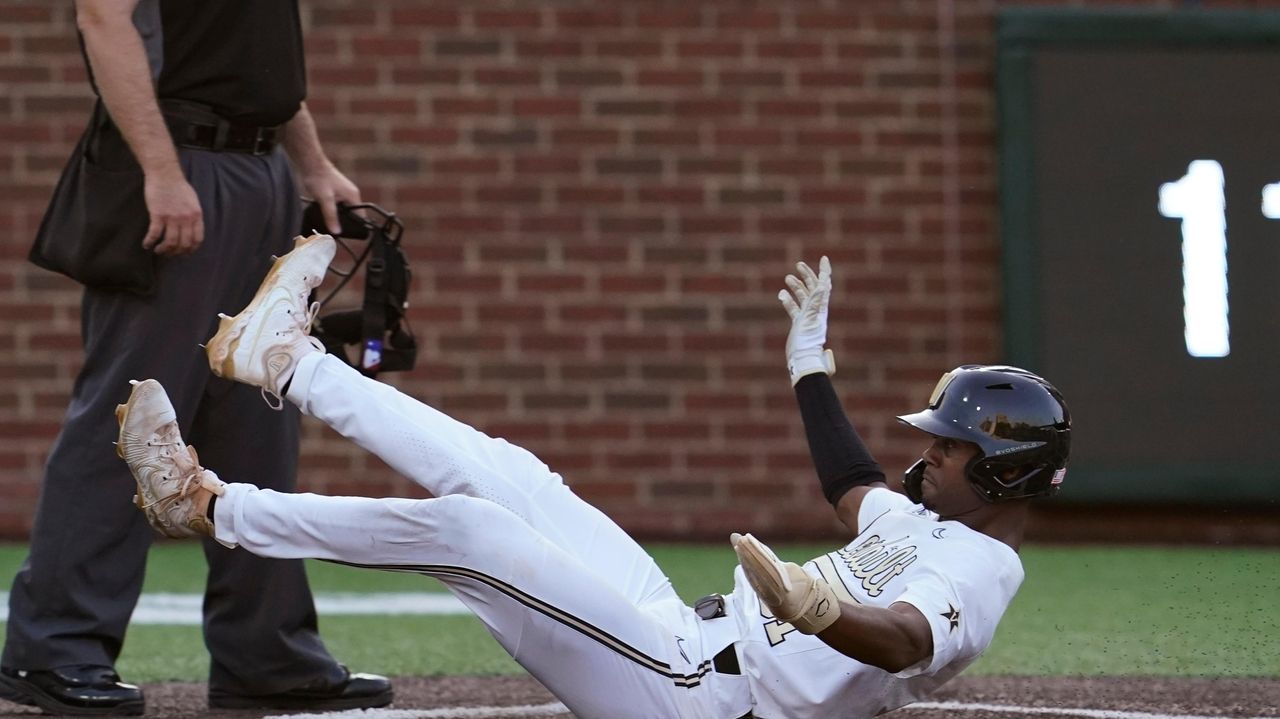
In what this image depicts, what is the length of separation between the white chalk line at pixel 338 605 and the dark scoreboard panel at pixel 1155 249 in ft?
9.15

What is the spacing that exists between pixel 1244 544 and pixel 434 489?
5.28 meters

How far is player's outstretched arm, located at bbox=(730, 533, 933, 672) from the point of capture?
9.61 feet

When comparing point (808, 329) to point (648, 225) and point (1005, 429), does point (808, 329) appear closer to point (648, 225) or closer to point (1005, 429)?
point (1005, 429)

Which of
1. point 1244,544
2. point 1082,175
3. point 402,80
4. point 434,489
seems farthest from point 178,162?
point 1244,544

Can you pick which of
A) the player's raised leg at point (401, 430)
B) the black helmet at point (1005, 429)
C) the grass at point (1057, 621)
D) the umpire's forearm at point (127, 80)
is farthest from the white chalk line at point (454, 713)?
the umpire's forearm at point (127, 80)

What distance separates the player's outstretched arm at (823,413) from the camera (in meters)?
3.94

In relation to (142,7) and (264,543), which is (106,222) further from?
(264,543)

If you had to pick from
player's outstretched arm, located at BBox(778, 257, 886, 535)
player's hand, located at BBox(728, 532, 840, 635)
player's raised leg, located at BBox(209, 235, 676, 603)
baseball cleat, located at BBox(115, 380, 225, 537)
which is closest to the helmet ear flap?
player's outstretched arm, located at BBox(778, 257, 886, 535)

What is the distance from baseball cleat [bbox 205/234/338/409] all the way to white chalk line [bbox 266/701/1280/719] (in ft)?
2.81

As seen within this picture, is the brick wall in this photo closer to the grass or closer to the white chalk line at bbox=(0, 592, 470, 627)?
the grass

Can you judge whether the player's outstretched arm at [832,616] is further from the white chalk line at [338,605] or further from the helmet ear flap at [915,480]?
the white chalk line at [338,605]

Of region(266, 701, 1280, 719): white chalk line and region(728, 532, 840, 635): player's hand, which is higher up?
region(728, 532, 840, 635): player's hand

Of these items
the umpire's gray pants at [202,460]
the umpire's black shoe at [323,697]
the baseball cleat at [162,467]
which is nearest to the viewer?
the baseball cleat at [162,467]

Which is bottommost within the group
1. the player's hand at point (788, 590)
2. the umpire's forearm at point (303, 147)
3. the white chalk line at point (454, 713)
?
the white chalk line at point (454, 713)
